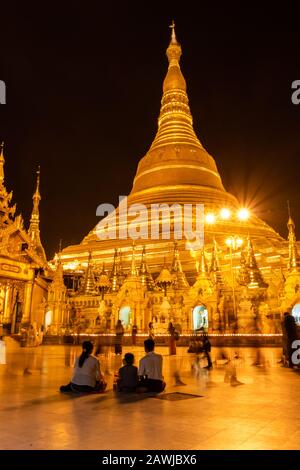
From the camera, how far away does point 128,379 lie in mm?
6711

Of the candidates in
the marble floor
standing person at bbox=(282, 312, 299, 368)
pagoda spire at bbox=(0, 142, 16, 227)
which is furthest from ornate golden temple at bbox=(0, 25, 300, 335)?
the marble floor

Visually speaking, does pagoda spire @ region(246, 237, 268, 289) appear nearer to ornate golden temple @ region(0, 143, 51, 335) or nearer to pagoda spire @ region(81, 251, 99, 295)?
pagoda spire @ region(81, 251, 99, 295)

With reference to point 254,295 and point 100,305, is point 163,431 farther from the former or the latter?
point 100,305

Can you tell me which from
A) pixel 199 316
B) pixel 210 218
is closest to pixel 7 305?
pixel 199 316

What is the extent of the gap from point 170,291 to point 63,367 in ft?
57.5

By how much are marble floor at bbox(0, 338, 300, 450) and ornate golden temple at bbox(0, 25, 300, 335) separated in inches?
492

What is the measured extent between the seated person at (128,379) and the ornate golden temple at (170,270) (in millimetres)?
12042

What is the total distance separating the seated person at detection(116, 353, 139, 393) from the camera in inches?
264

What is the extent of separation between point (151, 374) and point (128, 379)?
43 centimetres

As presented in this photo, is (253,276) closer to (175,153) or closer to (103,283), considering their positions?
(103,283)

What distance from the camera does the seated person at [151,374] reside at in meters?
6.71

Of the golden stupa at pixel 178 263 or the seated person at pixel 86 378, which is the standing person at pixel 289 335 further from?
the golden stupa at pixel 178 263

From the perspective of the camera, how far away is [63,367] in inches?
425
